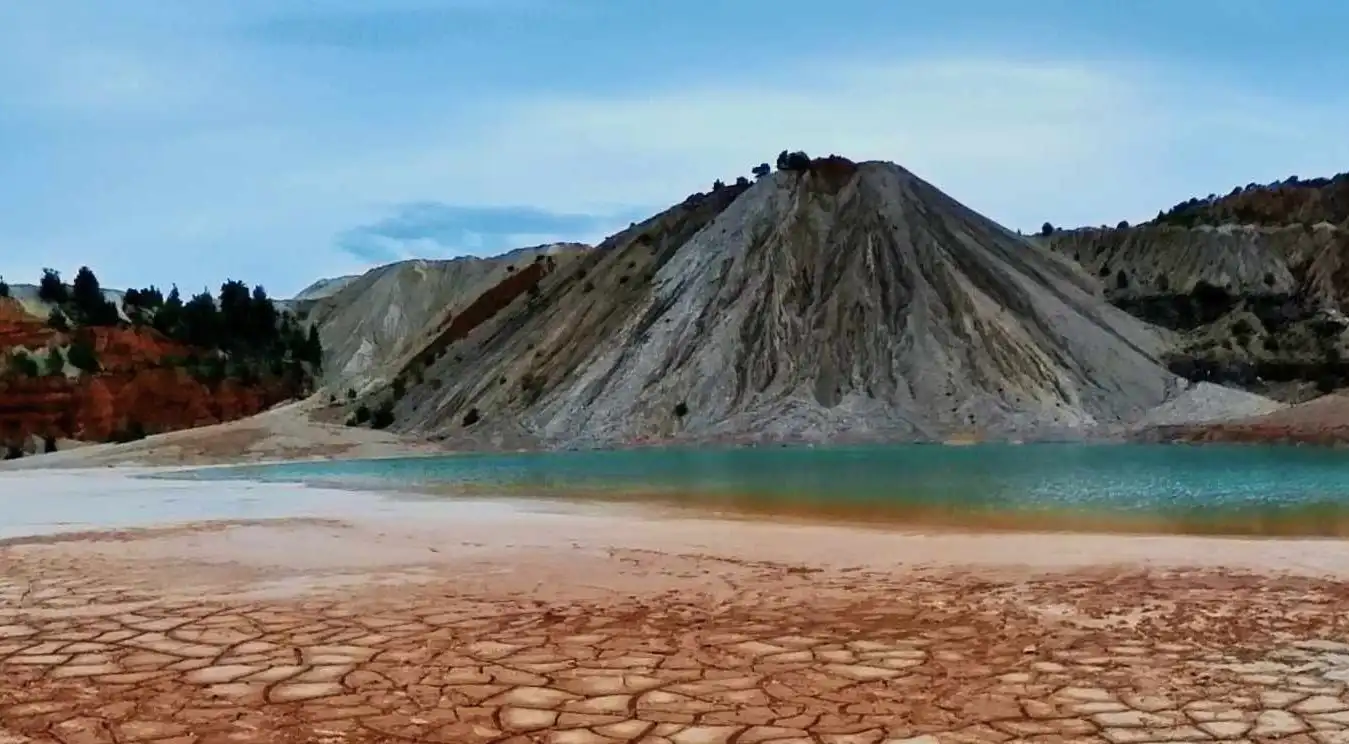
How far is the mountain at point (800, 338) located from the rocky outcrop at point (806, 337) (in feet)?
0.40

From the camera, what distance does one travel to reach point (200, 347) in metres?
87.6

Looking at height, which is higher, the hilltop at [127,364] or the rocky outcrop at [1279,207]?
the rocky outcrop at [1279,207]

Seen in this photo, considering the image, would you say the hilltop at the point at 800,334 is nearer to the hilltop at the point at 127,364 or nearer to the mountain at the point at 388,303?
the hilltop at the point at 127,364

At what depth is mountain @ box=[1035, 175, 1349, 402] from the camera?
70062 millimetres

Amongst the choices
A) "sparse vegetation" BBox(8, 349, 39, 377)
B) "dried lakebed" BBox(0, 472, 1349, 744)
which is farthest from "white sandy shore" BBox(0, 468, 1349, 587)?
"sparse vegetation" BBox(8, 349, 39, 377)

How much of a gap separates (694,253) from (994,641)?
212ft

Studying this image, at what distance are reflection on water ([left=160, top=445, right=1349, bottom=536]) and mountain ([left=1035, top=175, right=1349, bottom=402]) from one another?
26.1m

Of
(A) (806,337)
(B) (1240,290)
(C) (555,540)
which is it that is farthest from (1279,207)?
(C) (555,540)

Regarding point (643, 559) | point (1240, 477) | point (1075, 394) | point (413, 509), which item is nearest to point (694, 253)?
point (1075, 394)

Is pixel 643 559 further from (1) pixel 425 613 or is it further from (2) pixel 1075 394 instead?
(2) pixel 1075 394

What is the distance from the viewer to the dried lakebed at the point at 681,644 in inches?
248

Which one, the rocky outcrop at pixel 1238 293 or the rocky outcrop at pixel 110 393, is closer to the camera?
the rocky outcrop at pixel 110 393

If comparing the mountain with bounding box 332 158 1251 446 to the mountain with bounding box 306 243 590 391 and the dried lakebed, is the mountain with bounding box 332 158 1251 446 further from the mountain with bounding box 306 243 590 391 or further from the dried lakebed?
the dried lakebed

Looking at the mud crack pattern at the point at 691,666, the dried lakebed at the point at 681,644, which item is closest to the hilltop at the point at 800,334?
the dried lakebed at the point at 681,644
